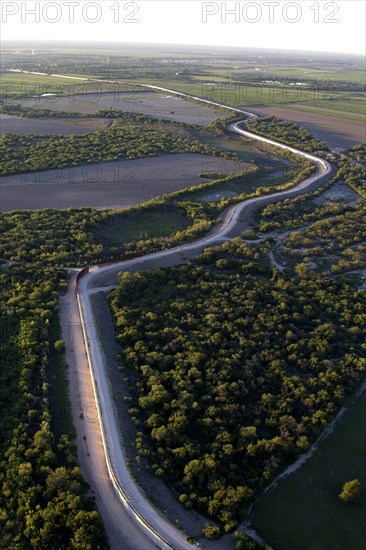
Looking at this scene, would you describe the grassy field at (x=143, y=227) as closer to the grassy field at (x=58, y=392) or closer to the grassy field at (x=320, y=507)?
the grassy field at (x=58, y=392)

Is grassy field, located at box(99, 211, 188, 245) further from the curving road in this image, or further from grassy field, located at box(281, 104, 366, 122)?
grassy field, located at box(281, 104, 366, 122)

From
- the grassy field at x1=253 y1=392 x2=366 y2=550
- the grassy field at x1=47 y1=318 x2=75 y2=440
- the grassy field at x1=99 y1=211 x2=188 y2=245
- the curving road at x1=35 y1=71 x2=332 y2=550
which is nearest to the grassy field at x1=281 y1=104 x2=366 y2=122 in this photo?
the grassy field at x1=99 y1=211 x2=188 y2=245

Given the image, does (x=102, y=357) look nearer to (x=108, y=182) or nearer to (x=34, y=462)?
(x=34, y=462)

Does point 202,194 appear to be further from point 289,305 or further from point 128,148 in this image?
point 289,305

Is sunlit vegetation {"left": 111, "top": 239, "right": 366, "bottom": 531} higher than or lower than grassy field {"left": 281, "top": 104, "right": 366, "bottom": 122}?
lower

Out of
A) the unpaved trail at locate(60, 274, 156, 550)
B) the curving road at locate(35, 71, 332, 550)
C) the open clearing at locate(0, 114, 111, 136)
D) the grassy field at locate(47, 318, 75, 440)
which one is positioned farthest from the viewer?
the open clearing at locate(0, 114, 111, 136)

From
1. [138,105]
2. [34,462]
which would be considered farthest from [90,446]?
[138,105]

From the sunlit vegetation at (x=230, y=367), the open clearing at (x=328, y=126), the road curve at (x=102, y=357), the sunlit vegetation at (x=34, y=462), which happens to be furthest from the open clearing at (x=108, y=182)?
the open clearing at (x=328, y=126)
